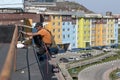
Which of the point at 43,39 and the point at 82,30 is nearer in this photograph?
the point at 43,39

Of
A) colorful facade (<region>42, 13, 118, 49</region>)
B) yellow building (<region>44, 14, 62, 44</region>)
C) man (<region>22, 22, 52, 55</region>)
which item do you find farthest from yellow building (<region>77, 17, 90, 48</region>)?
man (<region>22, 22, 52, 55</region>)

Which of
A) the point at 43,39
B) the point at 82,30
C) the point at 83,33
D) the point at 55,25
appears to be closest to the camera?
the point at 43,39

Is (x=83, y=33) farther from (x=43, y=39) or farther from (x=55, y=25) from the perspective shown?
(x=43, y=39)

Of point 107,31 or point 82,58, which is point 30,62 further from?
point 107,31

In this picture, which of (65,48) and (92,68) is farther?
(65,48)

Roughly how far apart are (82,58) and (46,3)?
2306 cm

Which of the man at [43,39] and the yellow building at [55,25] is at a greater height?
the man at [43,39]

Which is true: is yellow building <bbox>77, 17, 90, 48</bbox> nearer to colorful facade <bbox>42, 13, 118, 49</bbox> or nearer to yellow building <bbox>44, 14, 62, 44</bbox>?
colorful facade <bbox>42, 13, 118, 49</bbox>

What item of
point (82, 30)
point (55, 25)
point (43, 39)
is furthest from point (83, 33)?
point (43, 39)

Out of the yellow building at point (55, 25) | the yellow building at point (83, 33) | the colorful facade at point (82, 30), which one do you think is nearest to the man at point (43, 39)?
the colorful facade at point (82, 30)

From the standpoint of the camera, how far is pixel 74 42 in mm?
24328

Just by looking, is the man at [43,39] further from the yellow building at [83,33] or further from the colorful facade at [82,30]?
the yellow building at [83,33]

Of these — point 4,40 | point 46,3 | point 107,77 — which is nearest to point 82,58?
point 107,77

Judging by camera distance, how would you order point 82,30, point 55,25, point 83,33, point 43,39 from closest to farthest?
1. point 43,39
2. point 55,25
3. point 82,30
4. point 83,33
